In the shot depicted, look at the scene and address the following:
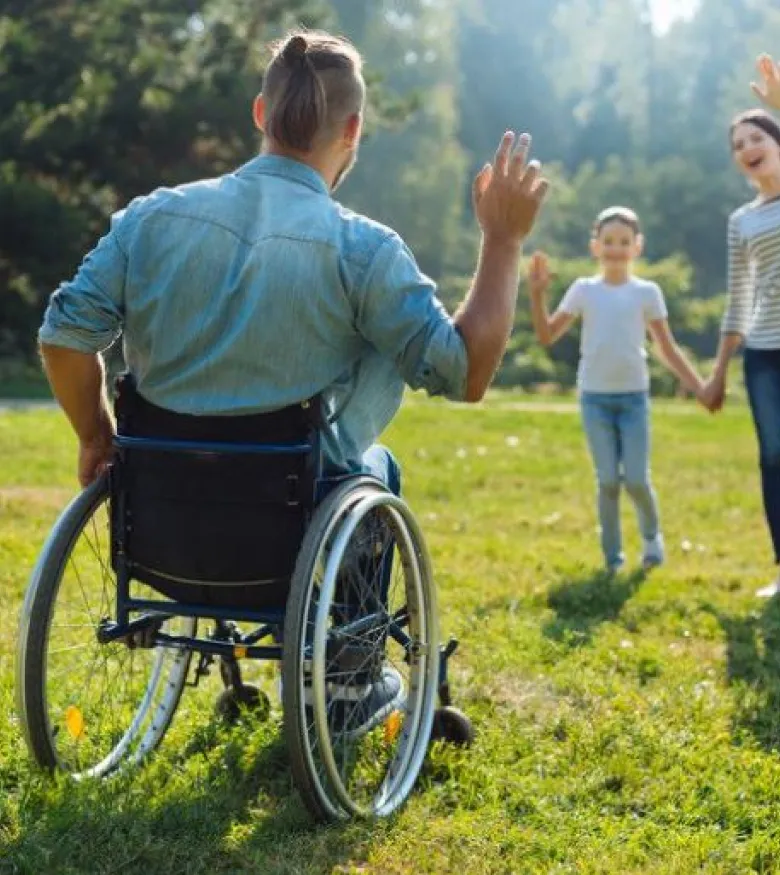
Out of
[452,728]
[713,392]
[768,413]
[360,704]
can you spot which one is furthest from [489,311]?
[713,392]

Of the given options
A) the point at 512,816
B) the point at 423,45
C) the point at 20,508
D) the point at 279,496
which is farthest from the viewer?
the point at 423,45

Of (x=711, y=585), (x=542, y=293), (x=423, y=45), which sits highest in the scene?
(x=423, y=45)

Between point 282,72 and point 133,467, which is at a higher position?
point 282,72

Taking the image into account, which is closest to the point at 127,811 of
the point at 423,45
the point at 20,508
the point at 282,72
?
the point at 282,72

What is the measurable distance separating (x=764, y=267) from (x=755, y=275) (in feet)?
0.26

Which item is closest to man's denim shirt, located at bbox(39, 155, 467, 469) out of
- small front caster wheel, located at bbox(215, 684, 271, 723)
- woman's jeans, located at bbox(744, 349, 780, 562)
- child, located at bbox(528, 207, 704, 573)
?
small front caster wheel, located at bbox(215, 684, 271, 723)

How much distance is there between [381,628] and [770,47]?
79716 mm

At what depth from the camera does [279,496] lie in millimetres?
3010

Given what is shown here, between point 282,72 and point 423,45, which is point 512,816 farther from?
point 423,45

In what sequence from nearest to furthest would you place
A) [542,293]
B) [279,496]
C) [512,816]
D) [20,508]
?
1. [279,496]
2. [512,816]
3. [542,293]
4. [20,508]

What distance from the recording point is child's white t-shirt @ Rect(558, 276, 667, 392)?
6.42m

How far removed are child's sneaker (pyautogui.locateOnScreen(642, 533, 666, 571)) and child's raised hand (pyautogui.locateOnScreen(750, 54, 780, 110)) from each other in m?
2.05

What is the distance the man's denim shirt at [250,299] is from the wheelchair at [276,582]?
0.29 feet

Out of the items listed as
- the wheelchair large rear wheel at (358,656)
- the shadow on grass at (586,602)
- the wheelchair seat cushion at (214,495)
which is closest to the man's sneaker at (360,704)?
the wheelchair large rear wheel at (358,656)
